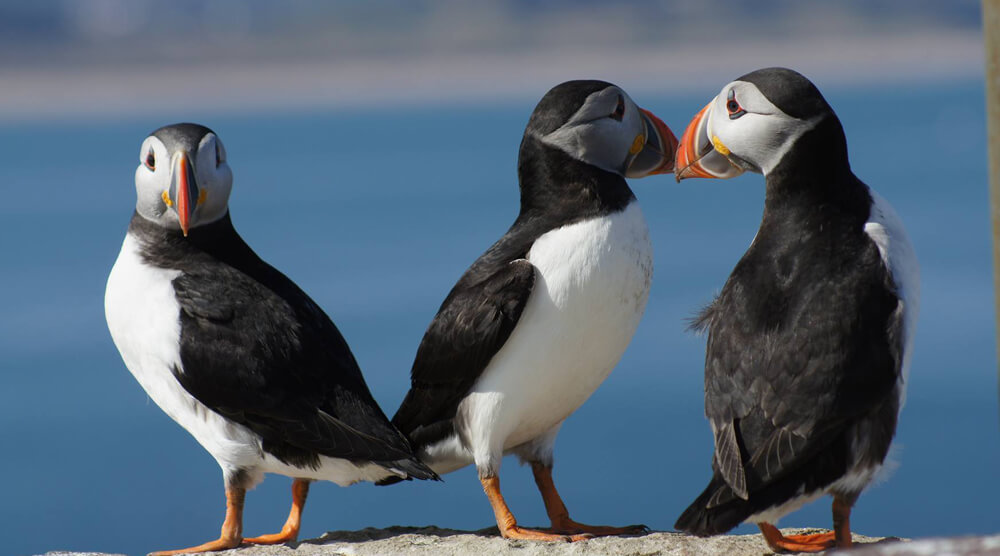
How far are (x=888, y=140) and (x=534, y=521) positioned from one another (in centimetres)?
2815

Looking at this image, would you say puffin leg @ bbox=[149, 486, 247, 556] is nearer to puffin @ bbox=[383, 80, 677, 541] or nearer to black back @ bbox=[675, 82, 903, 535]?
puffin @ bbox=[383, 80, 677, 541]

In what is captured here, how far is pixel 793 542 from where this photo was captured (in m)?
5.15

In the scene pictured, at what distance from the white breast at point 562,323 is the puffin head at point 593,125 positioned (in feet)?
0.88

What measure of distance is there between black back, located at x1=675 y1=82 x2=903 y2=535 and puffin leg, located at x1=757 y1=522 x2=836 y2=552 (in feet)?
1.34

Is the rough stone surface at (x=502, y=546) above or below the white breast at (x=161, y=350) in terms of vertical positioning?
below

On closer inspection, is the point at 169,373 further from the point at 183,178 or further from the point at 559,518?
the point at 559,518

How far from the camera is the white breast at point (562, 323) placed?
529 centimetres

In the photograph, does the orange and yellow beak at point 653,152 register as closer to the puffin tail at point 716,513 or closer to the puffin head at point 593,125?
the puffin head at point 593,125

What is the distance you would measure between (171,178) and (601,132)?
1.64 metres

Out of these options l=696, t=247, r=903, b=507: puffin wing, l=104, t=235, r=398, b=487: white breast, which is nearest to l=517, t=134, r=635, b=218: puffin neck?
l=696, t=247, r=903, b=507: puffin wing

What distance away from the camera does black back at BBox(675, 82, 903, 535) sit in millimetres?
4539

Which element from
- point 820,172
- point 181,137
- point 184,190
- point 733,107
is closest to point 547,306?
point 733,107

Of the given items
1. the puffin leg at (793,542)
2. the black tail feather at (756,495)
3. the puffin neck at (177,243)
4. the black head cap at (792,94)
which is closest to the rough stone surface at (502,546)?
the puffin leg at (793,542)

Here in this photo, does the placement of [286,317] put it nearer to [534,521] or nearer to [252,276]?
[252,276]
